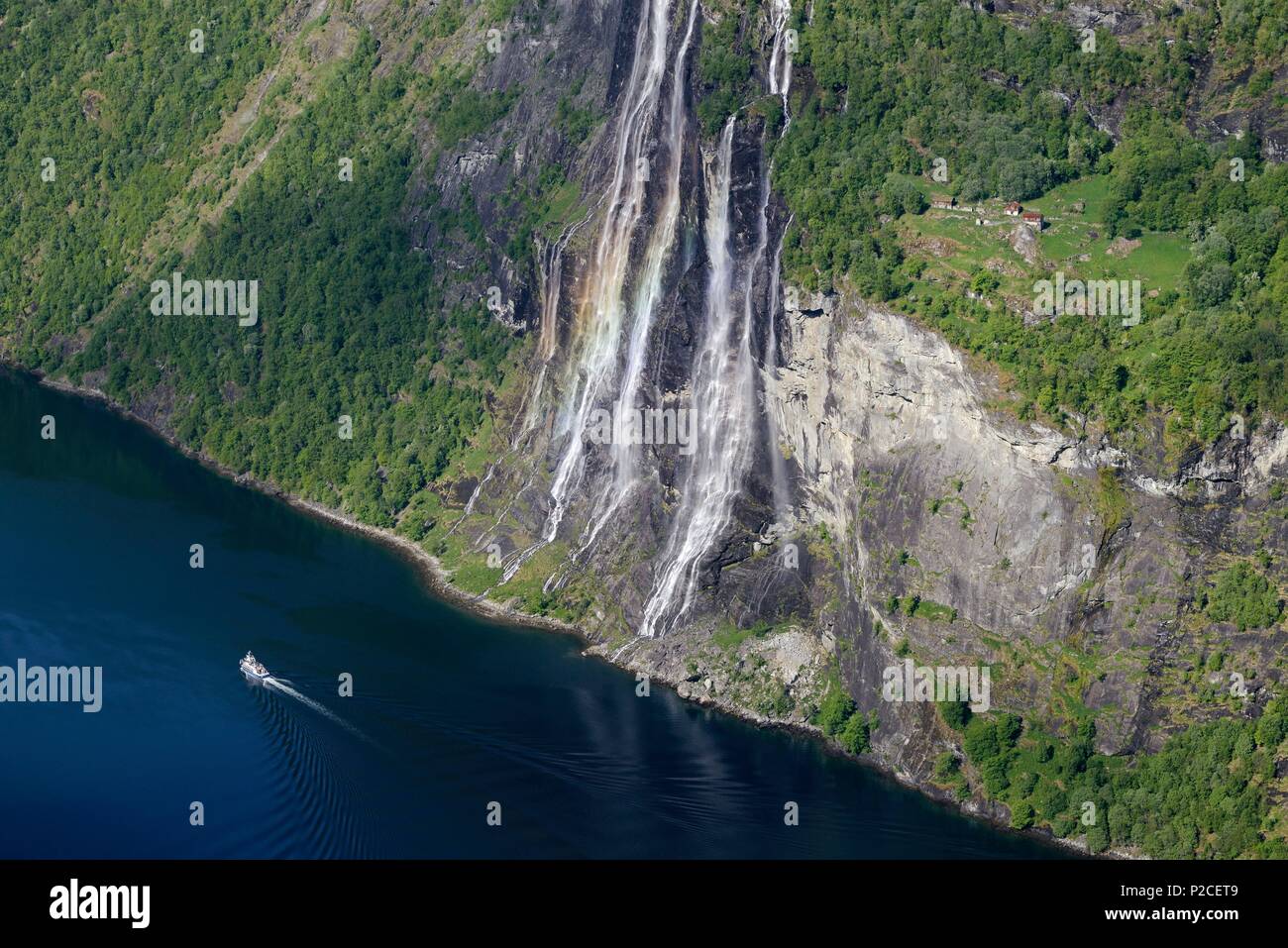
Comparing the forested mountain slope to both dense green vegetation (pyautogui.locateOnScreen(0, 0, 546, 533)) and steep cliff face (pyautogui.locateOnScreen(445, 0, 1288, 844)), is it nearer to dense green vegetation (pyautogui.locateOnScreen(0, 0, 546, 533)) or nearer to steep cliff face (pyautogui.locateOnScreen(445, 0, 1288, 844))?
steep cliff face (pyautogui.locateOnScreen(445, 0, 1288, 844))

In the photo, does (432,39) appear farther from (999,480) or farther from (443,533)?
(999,480)

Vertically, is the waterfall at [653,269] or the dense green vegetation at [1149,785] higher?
the waterfall at [653,269]

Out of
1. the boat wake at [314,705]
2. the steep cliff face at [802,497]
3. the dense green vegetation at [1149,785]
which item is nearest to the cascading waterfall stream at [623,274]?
the steep cliff face at [802,497]

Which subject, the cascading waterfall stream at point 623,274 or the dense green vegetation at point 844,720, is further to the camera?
the cascading waterfall stream at point 623,274

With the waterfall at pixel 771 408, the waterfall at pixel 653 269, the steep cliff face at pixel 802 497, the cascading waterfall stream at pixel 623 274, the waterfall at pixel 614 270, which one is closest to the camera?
the steep cliff face at pixel 802 497

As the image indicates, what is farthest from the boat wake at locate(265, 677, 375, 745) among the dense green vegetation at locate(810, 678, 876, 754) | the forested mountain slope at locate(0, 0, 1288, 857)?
the dense green vegetation at locate(810, 678, 876, 754)

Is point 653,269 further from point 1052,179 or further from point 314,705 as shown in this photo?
point 314,705

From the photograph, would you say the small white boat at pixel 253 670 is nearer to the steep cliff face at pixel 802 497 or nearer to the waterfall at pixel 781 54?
the steep cliff face at pixel 802 497
